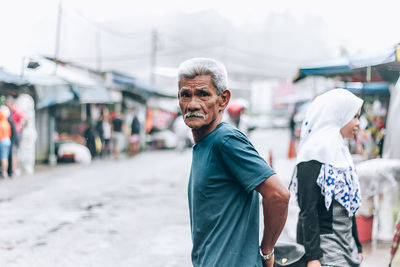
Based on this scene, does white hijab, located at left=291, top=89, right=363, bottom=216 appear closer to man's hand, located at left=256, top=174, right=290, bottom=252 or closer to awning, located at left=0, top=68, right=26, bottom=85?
man's hand, located at left=256, top=174, right=290, bottom=252

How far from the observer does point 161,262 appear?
5.30 m

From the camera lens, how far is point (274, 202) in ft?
6.33

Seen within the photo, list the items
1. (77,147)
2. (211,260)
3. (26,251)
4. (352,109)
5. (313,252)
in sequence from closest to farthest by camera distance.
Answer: (211,260), (313,252), (352,109), (26,251), (77,147)

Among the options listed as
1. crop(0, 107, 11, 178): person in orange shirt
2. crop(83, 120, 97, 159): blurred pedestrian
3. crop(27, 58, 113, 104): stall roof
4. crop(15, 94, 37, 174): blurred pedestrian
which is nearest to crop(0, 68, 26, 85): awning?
crop(15, 94, 37, 174): blurred pedestrian

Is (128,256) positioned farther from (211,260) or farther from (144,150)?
(144,150)

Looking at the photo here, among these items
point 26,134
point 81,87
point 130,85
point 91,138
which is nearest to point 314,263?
point 26,134

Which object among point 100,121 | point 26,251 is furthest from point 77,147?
Answer: point 26,251

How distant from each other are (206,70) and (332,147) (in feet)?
3.34

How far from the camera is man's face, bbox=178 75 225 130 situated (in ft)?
6.73

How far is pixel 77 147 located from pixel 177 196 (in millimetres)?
8044

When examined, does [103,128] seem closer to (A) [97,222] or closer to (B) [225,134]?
(A) [97,222]

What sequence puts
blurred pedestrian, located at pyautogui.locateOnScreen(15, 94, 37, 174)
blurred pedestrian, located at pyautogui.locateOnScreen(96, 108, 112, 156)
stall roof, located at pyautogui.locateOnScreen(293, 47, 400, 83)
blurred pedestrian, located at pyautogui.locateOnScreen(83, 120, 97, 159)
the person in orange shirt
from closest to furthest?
stall roof, located at pyautogui.locateOnScreen(293, 47, 400, 83) < the person in orange shirt < blurred pedestrian, located at pyautogui.locateOnScreen(15, 94, 37, 174) < blurred pedestrian, located at pyautogui.locateOnScreen(83, 120, 97, 159) < blurred pedestrian, located at pyautogui.locateOnScreen(96, 108, 112, 156)

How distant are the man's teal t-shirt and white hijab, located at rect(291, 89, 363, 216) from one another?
0.76 metres

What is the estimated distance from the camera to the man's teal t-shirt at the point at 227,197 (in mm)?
1909
